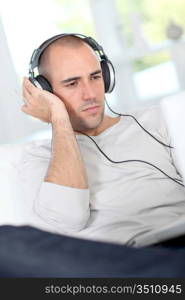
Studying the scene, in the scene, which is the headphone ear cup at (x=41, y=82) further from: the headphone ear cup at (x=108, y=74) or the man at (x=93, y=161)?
the headphone ear cup at (x=108, y=74)

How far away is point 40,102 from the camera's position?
1529mm

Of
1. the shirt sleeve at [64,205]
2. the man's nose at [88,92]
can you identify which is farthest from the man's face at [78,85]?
the shirt sleeve at [64,205]

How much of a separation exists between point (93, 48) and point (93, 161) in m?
0.38

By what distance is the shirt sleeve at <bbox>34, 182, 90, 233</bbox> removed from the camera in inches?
52.3

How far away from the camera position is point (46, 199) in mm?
1339

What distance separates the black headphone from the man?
19mm

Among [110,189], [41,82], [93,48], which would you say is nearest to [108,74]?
[93,48]

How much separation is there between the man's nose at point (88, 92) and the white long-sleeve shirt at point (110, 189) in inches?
4.5

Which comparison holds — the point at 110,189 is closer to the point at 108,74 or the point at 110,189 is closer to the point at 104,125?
the point at 104,125

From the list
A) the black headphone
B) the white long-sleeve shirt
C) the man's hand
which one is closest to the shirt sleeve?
the white long-sleeve shirt

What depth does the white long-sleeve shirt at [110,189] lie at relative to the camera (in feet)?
4.36

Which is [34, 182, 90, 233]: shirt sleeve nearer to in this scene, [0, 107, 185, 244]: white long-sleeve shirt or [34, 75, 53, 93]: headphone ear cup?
[0, 107, 185, 244]: white long-sleeve shirt

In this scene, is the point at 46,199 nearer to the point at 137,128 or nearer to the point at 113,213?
the point at 113,213

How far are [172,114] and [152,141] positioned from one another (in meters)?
0.46
